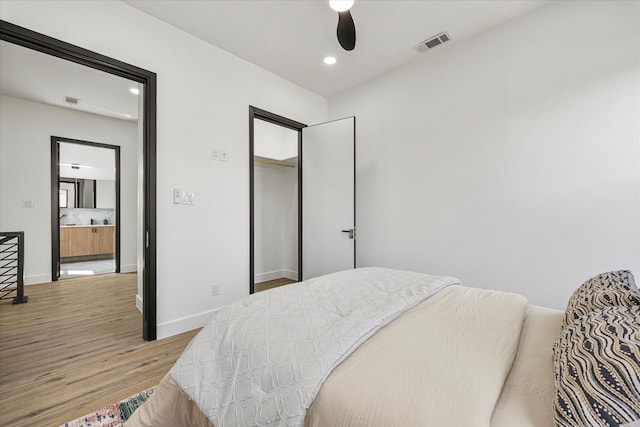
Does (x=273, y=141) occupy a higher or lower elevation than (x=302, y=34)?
lower

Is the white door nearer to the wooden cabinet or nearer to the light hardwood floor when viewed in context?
the light hardwood floor

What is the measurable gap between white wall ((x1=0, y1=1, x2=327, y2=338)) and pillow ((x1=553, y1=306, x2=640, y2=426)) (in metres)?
2.63

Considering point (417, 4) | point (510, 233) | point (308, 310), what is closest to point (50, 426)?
point (308, 310)

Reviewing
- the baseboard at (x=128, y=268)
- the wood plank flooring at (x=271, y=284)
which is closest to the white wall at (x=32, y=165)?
the baseboard at (x=128, y=268)

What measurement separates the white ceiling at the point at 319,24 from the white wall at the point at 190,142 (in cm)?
19

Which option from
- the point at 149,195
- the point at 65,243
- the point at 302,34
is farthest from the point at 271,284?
the point at 65,243

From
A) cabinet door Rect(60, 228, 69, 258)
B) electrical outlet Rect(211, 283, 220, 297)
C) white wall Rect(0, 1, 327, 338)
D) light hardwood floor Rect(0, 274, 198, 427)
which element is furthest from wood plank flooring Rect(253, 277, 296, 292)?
cabinet door Rect(60, 228, 69, 258)

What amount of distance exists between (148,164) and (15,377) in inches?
66.5

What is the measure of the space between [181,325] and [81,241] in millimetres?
5533

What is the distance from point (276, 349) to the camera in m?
0.93

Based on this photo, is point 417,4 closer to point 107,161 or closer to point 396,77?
point 396,77

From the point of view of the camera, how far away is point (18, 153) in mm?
4062

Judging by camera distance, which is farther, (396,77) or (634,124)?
(396,77)

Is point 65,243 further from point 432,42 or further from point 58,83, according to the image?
point 432,42
